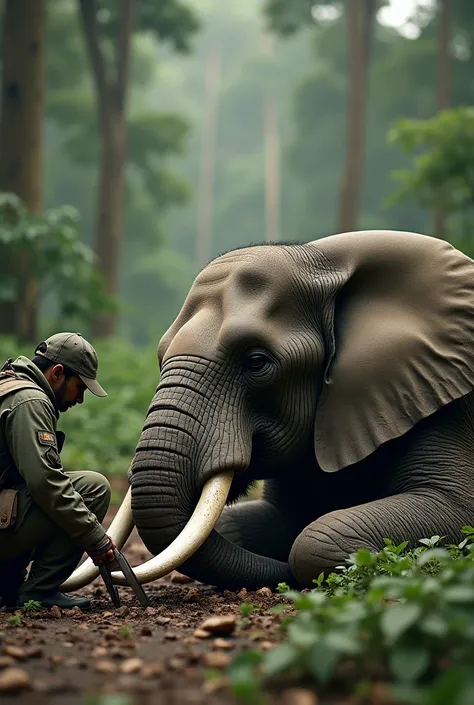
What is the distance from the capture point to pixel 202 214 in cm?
7050

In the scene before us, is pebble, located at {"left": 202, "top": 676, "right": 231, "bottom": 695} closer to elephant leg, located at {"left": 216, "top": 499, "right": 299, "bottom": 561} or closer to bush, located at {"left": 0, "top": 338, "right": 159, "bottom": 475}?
elephant leg, located at {"left": 216, "top": 499, "right": 299, "bottom": 561}

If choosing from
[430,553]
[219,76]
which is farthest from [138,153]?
[219,76]

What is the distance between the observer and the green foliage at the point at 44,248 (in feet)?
46.4

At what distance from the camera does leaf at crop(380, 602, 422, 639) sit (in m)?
3.22

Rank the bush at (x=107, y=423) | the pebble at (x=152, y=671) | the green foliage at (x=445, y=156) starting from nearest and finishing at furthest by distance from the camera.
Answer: the pebble at (x=152, y=671), the bush at (x=107, y=423), the green foliage at (x=445, y=156)

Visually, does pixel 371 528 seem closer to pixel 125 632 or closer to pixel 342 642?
pixel 125 632

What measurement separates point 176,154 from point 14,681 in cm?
3275

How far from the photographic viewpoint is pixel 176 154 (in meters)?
35.2

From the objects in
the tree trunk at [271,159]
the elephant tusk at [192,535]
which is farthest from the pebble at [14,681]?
the tree trunk at [271,159]

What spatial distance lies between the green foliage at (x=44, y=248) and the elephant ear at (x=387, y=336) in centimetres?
818

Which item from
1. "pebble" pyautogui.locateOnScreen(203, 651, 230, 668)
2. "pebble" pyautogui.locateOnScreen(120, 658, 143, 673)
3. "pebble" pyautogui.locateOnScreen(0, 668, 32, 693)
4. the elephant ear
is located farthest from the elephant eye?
"pebble" pyautogui.locateOnScreen(0, 668, 32, 693)

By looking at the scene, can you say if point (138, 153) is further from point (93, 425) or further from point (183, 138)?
point (93, 425)

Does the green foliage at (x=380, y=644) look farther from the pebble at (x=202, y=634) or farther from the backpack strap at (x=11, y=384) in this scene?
the backpack strap at (x=11, y=384)

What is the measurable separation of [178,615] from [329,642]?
2.27 metres
